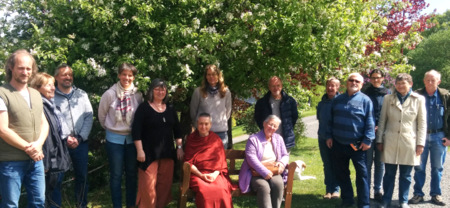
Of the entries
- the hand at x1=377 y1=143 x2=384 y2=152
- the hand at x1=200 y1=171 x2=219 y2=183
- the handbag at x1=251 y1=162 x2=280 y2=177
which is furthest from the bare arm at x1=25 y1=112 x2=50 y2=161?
the hand at x1=377 y1=143 x2=384 y2=152

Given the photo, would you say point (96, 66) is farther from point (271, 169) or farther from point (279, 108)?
point (271, 169)

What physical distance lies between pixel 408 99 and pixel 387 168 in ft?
3.35

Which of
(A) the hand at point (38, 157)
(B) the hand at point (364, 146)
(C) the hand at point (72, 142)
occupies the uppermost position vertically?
(C) the hand at point (72, 142)

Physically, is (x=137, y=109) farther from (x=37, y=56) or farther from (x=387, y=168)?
(x=387, y=168)

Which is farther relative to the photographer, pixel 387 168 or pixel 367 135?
pixel 387 168

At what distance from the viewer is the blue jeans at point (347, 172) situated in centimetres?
471

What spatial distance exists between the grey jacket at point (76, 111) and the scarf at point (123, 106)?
48cm

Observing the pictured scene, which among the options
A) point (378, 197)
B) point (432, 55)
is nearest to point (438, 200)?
point (378, 197)

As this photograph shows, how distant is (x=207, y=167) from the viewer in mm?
4457

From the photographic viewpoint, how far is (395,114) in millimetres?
4750

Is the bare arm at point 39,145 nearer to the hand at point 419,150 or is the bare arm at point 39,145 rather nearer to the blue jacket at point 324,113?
the blue jacket at point 324,113

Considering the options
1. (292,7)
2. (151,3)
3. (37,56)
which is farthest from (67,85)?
(292,7)

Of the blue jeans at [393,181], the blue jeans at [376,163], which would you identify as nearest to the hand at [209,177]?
the blue jeans at [376,163]

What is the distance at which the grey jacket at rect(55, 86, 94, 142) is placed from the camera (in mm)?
4301
